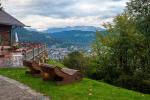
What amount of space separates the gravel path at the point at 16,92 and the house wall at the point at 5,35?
25857mm

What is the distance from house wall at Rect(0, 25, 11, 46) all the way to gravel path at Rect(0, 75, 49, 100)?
25857 mm

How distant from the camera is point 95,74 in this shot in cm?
5138

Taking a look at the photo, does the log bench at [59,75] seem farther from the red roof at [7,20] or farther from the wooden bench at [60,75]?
the red roof at [7,20]

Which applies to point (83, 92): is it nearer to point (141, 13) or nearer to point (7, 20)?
point (141, 13)

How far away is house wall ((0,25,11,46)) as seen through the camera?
49.3 m

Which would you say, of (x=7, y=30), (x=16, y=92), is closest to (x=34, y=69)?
(x=16, y=92)

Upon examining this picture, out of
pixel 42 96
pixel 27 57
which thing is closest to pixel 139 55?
pixel 27 57

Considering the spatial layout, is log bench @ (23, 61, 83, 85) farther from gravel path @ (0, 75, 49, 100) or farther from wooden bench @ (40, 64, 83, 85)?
gravel path @ (0, 75, 49, 100)

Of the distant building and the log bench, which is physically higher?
the distant building

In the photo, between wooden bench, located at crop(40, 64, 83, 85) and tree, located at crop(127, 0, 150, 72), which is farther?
tree, located at crop(127, 0, 150, 72)

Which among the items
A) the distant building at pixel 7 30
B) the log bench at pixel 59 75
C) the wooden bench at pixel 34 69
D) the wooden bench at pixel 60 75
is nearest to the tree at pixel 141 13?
the wooden bench at pixel 34 69

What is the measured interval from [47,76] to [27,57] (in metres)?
14.8

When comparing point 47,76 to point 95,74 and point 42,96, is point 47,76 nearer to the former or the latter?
point 42,96

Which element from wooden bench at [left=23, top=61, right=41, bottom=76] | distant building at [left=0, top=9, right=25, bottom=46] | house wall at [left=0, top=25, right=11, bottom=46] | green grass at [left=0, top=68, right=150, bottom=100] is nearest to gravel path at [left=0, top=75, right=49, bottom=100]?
green grass at [left=0, top=68, right=150, bottom=100]
